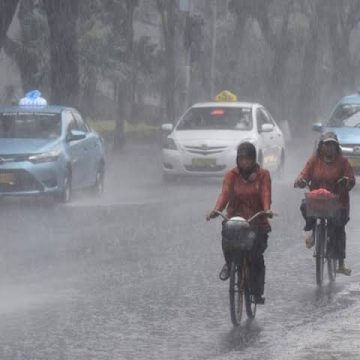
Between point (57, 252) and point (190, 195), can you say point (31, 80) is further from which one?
point (57, 252)

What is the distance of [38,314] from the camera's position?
11516 mm

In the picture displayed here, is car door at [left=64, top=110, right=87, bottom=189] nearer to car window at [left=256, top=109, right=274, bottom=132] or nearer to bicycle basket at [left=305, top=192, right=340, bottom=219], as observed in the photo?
car window at [left=256, top=109, right=274, bottom=132]

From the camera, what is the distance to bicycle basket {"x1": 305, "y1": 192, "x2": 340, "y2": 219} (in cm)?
1315

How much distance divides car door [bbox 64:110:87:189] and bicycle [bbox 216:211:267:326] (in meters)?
11.4

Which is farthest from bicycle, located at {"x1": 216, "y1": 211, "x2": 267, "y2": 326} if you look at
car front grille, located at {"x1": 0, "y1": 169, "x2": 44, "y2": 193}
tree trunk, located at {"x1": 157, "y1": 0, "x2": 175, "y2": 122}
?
tree trunk, located at {"x1": 157, "y1": 0, "x2": 175, "y2": 122}

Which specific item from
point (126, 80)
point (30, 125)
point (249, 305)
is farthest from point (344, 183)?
point (126, 80)

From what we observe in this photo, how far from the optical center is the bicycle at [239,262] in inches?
432

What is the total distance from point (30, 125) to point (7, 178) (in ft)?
5.18

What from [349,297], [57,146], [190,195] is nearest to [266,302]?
[349,297]

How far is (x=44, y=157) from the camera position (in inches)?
861

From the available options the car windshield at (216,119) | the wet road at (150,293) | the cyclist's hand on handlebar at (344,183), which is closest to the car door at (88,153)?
the wet road at (150,293)

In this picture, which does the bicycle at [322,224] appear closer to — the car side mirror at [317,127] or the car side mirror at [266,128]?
the car side mirror at [317,127]

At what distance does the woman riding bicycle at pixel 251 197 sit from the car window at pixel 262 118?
671 inches

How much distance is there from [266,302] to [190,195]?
12.5 metres
